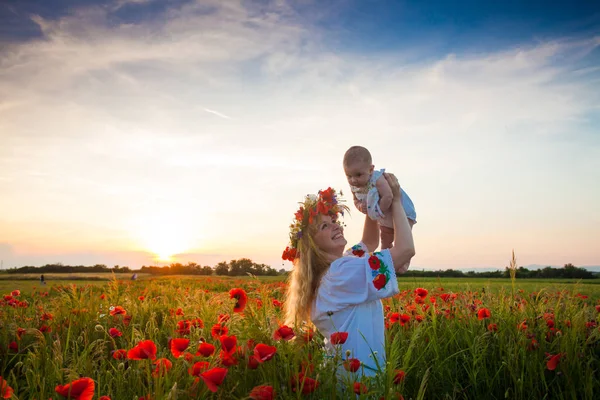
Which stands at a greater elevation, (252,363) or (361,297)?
(361,297)

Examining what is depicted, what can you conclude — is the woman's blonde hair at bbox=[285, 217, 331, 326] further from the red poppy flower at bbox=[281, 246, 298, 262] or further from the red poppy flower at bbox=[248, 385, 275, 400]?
the red poppy flower at bbox=[248, 385, 275, 400]

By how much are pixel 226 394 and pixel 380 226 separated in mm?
3210

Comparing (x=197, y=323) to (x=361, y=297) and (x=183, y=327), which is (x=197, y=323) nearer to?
(x=183, y=327)

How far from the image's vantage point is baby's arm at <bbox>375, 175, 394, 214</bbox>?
4.58 meters

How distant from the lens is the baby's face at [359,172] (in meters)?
5.23

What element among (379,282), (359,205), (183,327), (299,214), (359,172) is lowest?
(183,327)

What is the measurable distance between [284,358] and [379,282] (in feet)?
4.55

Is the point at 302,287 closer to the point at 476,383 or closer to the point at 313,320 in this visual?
the point at 313,320

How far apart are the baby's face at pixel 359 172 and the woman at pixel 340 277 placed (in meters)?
0.54

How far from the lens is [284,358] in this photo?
8.29 ft

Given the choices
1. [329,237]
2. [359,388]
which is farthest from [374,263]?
[359,388]

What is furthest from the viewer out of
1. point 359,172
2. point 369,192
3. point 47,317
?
point 47,317

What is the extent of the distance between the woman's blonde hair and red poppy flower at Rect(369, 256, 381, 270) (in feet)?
1.78

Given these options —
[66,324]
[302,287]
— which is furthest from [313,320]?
[66,324]
